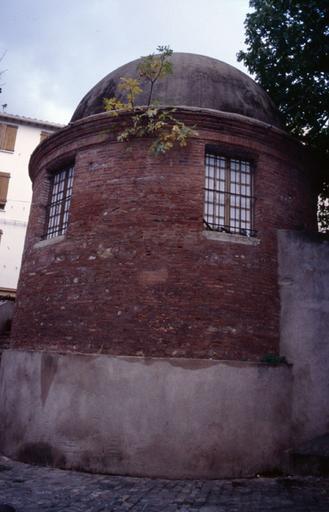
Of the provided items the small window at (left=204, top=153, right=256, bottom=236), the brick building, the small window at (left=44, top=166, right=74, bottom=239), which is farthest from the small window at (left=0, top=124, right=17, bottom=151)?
the small window at (left=204, top=153, right=256, bottom=236)

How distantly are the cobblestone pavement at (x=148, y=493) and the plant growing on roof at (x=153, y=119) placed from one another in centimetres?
583

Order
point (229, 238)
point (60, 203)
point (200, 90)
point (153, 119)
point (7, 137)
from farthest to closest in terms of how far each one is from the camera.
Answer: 1. point (7, 137)
2. point (60, 203)
3. point (200, 90)
4. point (153, 119)
5. point (229, 238)

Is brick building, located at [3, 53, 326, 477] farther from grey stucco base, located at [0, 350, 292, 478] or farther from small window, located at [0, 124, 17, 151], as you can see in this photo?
small window, located at [0, 124, 17, 151]

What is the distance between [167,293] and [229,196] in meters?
2.62

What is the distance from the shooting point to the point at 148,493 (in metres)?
6.32

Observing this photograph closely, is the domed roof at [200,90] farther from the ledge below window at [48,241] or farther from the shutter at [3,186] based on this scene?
the shutter at [3,186]

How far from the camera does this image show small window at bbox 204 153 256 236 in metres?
9.10

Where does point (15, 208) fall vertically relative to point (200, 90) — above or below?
above

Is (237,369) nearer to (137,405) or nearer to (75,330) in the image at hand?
(137,405)

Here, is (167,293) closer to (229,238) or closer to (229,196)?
(229,238)

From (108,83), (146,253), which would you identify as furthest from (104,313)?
(108,83)

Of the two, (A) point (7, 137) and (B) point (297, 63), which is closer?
(B) point (297, 63)

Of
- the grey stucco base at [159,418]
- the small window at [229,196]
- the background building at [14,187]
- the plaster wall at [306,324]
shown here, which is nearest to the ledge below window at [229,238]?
the small window at [229,196]

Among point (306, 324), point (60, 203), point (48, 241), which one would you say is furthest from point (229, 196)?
point (48, 241)
